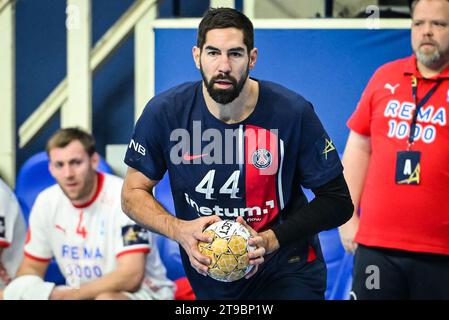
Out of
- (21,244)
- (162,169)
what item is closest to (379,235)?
(162,169)

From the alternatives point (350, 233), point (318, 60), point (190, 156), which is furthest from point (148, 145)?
point (318, 60)

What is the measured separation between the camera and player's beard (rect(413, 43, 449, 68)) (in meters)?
3.58

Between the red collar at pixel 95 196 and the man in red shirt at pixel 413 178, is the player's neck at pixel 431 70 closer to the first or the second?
the man in red shirt at pixel 413 178

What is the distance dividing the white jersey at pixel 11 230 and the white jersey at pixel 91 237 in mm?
168

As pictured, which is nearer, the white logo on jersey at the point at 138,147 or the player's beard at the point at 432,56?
the white logo on jersey at the point at 138,147

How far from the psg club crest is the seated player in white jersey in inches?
44.9

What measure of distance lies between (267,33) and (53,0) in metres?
1.23

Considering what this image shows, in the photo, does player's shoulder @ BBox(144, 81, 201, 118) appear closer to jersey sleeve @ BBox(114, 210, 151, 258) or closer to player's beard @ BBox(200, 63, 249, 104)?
player's beard @ BBox(200, 63, 249, 104)

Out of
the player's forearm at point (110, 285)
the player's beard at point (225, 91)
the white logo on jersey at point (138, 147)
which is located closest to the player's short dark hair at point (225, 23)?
the player's beard at point (225, 91)

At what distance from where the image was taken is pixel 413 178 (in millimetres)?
3553

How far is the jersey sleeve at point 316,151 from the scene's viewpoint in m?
3.18

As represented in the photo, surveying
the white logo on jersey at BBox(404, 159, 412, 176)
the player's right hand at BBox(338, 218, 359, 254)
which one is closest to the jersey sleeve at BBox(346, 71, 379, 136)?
the white logo on jersey at BBox(404, 159, 412, 176)

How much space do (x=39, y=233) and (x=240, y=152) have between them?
153 centimetres

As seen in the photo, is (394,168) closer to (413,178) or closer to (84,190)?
(413,178)
